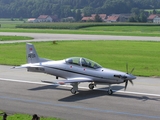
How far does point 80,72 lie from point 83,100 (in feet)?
8.25

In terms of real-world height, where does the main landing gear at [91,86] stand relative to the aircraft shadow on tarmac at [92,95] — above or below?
above

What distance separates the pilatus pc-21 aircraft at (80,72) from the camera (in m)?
20.0

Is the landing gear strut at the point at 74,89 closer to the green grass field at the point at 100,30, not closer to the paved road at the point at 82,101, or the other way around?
the paved road at the point at 82,101

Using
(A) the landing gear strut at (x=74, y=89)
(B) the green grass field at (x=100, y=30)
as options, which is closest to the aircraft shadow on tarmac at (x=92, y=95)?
(A) the landing gear strut at (x=74, y=89)

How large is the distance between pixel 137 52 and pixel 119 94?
2169 centimetres

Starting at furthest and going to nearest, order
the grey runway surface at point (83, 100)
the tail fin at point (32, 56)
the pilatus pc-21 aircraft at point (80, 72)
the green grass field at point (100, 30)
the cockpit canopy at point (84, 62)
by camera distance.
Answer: the green grass field at point (100, 30) < the tail fin at point (32, 56) < the cockpit canopy at point (84, 62) < the pilatus pc-21 aircraft at point (80, 72) < the grey runway surface at point (83, 100)

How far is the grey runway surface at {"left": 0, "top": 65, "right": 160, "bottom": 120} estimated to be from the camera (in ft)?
54.1

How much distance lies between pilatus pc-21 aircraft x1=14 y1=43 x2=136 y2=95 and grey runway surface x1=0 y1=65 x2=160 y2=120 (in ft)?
2.76

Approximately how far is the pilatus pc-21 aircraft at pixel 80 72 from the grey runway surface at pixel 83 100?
84 cm

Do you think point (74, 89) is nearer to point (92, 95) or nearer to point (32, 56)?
point (92, 95)

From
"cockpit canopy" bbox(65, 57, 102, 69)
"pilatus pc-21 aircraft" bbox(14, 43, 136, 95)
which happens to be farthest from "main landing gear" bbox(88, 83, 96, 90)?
"cockpit canopy" bbox(65, 57, 102, 69)

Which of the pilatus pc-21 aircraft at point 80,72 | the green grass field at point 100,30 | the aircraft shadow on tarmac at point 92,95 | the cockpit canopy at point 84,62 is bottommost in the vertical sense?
the green grass field at point 100,30

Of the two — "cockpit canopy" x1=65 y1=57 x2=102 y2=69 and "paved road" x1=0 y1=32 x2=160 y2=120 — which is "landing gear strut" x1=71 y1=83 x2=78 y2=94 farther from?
"cockpit canopy" x1=65 y1=57 x2=102 y2=69

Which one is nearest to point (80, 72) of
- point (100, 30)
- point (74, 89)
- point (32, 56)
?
point (74, 89)
